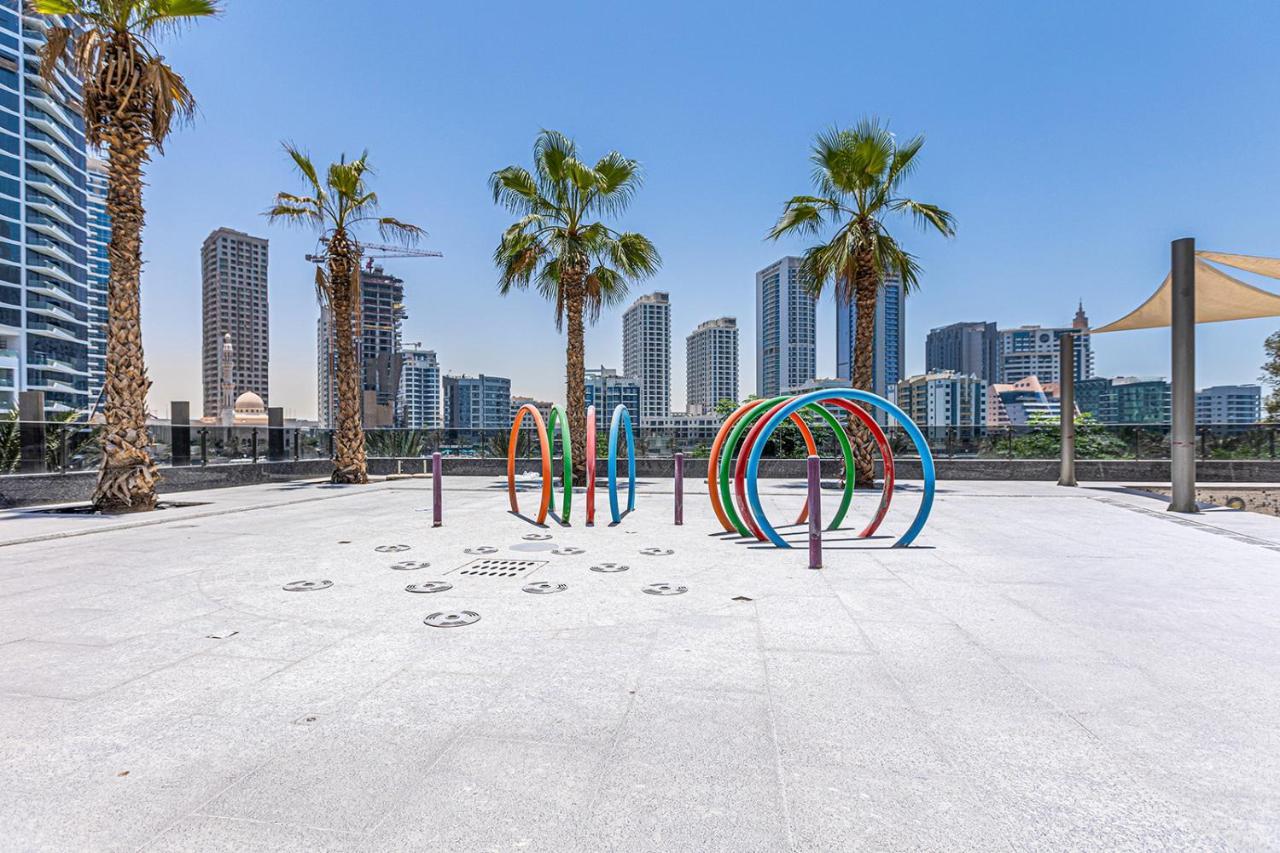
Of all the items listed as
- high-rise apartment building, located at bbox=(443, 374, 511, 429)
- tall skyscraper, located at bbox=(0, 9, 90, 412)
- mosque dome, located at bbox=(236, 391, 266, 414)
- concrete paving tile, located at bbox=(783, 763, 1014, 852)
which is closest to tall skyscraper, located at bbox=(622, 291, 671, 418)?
high-rise apartment building, located at bbox=(443, 374, 511, 429)

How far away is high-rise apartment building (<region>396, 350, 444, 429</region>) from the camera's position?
16938cm

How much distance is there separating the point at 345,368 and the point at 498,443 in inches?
242

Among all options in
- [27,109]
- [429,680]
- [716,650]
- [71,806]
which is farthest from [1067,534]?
[27,109]

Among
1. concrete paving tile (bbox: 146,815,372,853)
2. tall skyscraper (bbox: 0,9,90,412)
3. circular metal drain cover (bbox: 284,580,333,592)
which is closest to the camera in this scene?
concrete paving tile (bbox: 146,815,372,853)

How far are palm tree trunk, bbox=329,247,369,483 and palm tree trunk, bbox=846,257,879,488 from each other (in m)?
13.1

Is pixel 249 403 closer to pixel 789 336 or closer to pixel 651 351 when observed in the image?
pixel 651 351

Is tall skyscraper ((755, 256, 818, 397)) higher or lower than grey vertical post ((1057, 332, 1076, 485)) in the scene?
higher

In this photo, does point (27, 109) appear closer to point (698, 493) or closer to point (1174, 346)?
point (698, 493)

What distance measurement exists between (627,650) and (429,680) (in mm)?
1314

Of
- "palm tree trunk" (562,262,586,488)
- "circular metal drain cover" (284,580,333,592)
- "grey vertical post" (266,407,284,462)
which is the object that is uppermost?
"palm tree trunk" (562,262,586,488)

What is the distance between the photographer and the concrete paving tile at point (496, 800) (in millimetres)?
2379

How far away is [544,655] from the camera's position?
434 centimetres

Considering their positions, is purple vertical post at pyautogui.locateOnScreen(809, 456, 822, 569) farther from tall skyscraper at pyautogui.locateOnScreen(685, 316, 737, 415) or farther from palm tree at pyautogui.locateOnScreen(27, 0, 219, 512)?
tall skyscraper at pyautogui.locateOnScreen(685, 316, 737, 415)

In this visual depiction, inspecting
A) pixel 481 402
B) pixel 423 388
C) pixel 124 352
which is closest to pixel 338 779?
pixel 124 352
